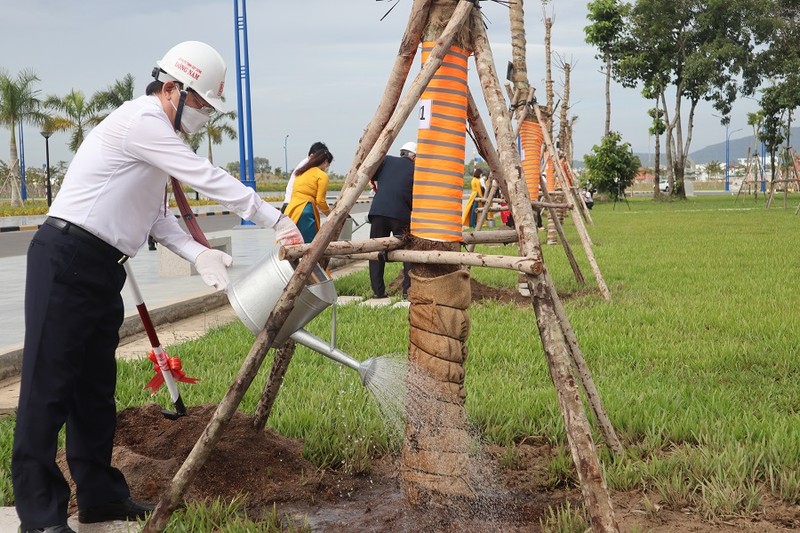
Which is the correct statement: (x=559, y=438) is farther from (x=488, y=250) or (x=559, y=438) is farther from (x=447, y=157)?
(x=488, y=250)

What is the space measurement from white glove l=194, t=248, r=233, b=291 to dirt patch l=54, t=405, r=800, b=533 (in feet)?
2.78

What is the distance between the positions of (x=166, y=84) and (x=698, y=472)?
248 centimetres

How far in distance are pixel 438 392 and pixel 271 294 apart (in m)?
0.70

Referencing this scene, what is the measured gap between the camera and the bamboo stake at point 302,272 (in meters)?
2.76

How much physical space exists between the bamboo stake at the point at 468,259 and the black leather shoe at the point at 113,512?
4.34 ft

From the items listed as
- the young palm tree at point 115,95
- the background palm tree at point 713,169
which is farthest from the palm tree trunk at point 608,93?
the background palm tree at point 713,169

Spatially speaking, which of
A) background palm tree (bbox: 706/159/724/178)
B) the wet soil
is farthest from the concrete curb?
background palm tree (bbox: 706/159/724/178)

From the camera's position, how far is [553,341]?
8.27ft

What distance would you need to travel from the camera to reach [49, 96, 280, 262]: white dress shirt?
289cm

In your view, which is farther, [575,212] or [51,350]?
[575,212]

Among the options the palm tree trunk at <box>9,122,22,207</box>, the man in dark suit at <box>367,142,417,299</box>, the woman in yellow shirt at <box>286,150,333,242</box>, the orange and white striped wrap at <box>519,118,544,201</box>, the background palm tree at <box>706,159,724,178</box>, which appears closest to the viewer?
the man in dark suit at <box>367,142,417,299</box>

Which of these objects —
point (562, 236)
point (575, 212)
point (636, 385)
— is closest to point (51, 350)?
point (636, 385)

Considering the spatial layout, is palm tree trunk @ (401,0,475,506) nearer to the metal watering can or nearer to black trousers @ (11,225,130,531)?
the metal watering can

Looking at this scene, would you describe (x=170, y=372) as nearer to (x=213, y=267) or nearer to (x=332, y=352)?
(x=213, y=267)
